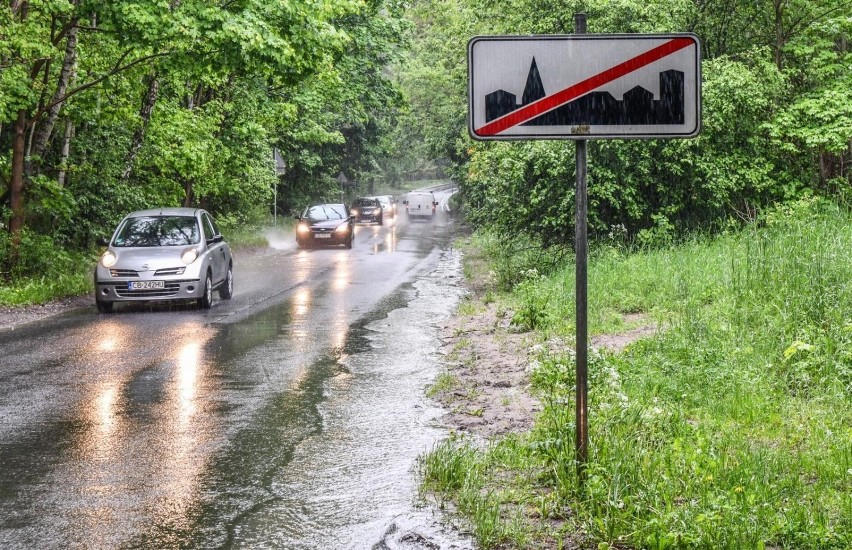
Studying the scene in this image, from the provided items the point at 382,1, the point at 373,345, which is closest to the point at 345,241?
the point at 382,1

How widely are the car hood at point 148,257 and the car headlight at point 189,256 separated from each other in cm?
6

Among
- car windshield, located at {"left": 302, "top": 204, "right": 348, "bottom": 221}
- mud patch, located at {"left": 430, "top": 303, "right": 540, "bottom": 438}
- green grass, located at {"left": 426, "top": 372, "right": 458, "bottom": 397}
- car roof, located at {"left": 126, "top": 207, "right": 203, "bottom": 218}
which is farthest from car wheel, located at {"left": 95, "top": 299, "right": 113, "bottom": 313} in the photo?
car windshield, located at {"left": 302, "top": 204, "right": 348, "bottom": 221}

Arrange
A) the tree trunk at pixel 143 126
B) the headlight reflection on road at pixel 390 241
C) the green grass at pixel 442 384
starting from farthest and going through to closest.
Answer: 1. the headlight reflection on road at pixel 390 241
2. the tree trunk at pixel 143 126
3. the green grass at pixel 442 384

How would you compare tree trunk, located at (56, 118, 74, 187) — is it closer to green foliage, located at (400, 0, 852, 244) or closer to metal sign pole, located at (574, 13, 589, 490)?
green foliage, located at (400, 0, 852, 244)

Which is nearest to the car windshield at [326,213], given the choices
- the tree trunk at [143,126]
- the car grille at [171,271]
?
the tree trunk at [143,126]

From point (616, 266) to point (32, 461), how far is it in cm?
1063

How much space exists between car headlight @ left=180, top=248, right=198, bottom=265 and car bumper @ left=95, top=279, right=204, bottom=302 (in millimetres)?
375

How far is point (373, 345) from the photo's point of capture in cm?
1231

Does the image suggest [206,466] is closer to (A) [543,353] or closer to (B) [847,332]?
(A) [543,353]

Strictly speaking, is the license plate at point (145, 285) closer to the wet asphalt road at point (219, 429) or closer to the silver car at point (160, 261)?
the silver car at point (160, 261)

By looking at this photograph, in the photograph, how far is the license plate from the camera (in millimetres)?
16156

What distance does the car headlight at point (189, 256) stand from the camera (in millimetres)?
16484

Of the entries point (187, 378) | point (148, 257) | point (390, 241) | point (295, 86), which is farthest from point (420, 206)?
point (187, 378)

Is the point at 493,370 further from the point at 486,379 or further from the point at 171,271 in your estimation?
the point at 171,271
